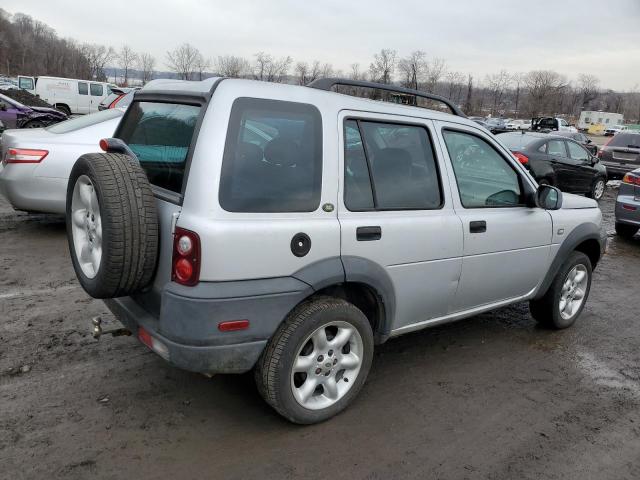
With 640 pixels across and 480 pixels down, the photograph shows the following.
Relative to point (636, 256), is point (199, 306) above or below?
→ above

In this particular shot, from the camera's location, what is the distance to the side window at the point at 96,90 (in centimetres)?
3011

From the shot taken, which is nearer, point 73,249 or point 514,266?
point 73,249

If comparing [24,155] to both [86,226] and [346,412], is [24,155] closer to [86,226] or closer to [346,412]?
[86,226]

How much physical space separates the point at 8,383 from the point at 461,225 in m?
3.06

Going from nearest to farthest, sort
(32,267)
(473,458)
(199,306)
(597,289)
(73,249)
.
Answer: (199,306), (473,458), (73,249), (32,267), (597,289)

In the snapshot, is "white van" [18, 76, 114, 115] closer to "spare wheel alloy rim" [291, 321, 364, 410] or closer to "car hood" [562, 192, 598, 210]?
"car hood" [562, 192, 598, 210]

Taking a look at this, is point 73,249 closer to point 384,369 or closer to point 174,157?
point 174,157

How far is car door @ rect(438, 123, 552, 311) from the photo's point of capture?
355 cm

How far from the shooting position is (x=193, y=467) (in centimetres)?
262

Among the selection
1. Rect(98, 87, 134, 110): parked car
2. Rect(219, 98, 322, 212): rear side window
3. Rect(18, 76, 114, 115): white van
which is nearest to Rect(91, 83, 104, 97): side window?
Rect(18, 76, 114, 115): white van

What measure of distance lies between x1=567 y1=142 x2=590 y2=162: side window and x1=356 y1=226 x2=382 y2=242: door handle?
35.8 ft

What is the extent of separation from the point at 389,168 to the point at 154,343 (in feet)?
5.57

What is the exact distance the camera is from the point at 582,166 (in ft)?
40.6

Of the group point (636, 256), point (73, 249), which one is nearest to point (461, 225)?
point (73, 249)
